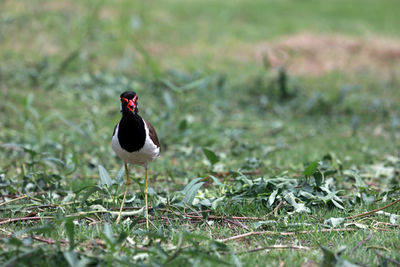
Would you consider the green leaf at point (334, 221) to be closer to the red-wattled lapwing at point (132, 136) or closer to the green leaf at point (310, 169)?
the green leaf at point (310, 169)

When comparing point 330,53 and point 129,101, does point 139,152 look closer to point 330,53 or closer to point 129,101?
point 129,101

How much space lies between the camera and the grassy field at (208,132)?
279 centimetres

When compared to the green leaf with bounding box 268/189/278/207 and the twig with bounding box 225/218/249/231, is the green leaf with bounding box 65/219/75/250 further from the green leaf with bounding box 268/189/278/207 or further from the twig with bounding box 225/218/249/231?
the green leaf with bounding box 268/189/278/207

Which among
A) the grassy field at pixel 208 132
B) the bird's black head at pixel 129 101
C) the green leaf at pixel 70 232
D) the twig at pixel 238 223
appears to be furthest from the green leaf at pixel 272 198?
the green leaf at pixel 70 232

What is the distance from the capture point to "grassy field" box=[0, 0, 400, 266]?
2.79 metres

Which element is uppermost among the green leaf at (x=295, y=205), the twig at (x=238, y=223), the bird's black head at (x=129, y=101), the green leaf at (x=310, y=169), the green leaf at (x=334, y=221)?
the bird's black head at (x=129, y=101)

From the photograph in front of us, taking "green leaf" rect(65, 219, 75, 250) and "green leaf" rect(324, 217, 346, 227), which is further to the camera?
"green leaf" rect(324, 217, 346, 227)

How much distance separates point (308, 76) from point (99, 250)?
28.8 ft

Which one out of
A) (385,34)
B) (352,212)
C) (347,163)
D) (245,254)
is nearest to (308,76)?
(385,34)

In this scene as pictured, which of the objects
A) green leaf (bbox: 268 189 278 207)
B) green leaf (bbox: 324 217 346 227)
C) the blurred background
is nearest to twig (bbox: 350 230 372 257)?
green leaf (bbox: 324 217 346 227)

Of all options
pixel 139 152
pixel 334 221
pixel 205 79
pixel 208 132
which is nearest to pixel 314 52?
pixel 208 132

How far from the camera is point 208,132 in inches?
266

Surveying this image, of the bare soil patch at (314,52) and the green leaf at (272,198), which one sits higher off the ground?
the bare soil patch at (314,52)

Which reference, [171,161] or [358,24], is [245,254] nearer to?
[171,161]
